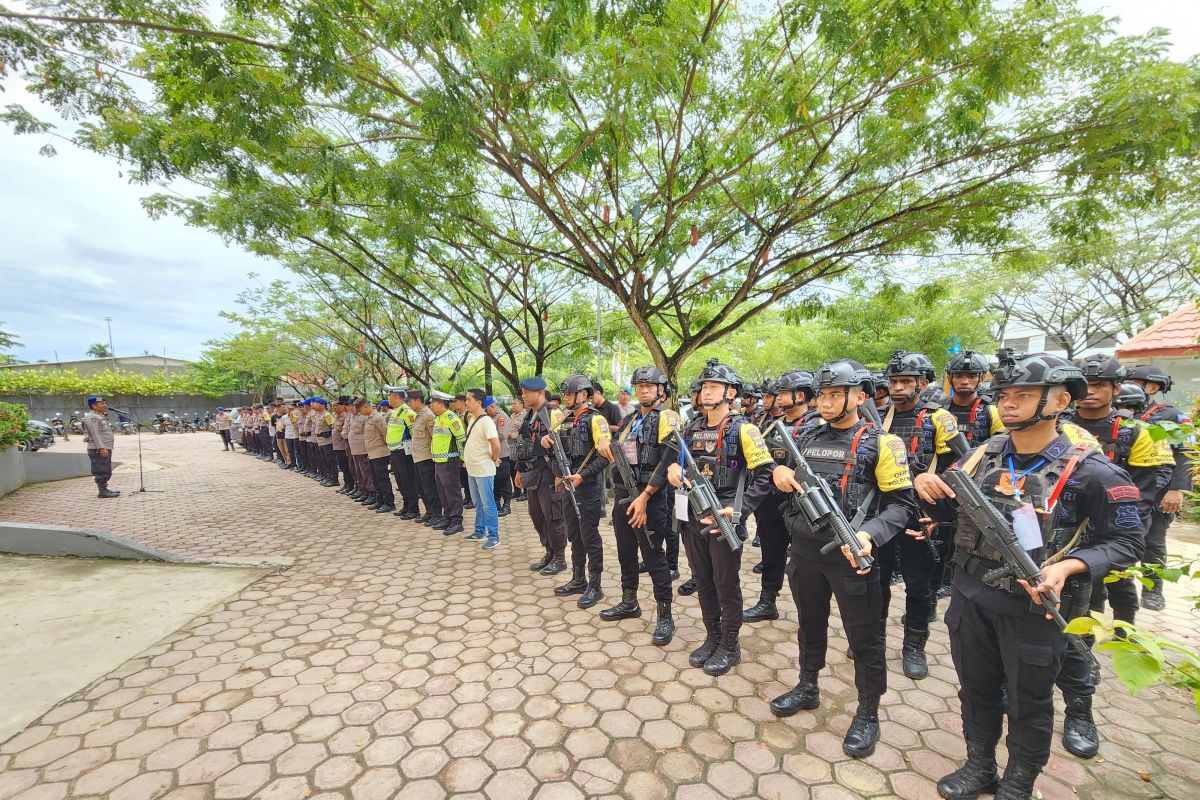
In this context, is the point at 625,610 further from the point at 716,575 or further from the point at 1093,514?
the point at 1093,514

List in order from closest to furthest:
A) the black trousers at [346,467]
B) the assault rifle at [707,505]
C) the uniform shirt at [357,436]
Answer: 1. the assault rifle at [707,505]
2. the uniform shirt at [357,436]
3. the black trousers at [346,467]

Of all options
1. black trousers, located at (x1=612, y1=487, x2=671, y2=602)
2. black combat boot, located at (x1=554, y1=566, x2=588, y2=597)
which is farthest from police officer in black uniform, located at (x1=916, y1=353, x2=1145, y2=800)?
black combat boot, located at (x1=554, y1=566, x2=588, y2=597)

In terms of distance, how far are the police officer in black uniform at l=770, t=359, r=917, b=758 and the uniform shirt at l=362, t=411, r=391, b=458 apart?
715cm

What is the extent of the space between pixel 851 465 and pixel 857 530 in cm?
35

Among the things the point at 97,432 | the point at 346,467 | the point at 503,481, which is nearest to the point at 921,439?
the point at 503,481

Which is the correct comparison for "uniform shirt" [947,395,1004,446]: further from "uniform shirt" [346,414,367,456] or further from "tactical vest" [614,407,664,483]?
"uniform shirt" [346,414,367,456]

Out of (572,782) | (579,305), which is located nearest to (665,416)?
(572,782)

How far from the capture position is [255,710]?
10.1 ft

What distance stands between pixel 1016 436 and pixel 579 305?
13.0 metres

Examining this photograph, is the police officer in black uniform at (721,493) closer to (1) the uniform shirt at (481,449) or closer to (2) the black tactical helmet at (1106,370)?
(2) the black tactical helmet at (1106,370)

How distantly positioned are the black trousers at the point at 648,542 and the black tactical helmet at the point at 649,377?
2.95ft

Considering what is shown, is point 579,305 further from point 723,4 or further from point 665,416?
point 665,416

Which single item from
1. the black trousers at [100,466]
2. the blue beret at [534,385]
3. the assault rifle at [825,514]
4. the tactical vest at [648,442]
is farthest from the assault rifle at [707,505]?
the black trousers at [100,466]

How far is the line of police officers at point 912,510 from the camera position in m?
2.13
